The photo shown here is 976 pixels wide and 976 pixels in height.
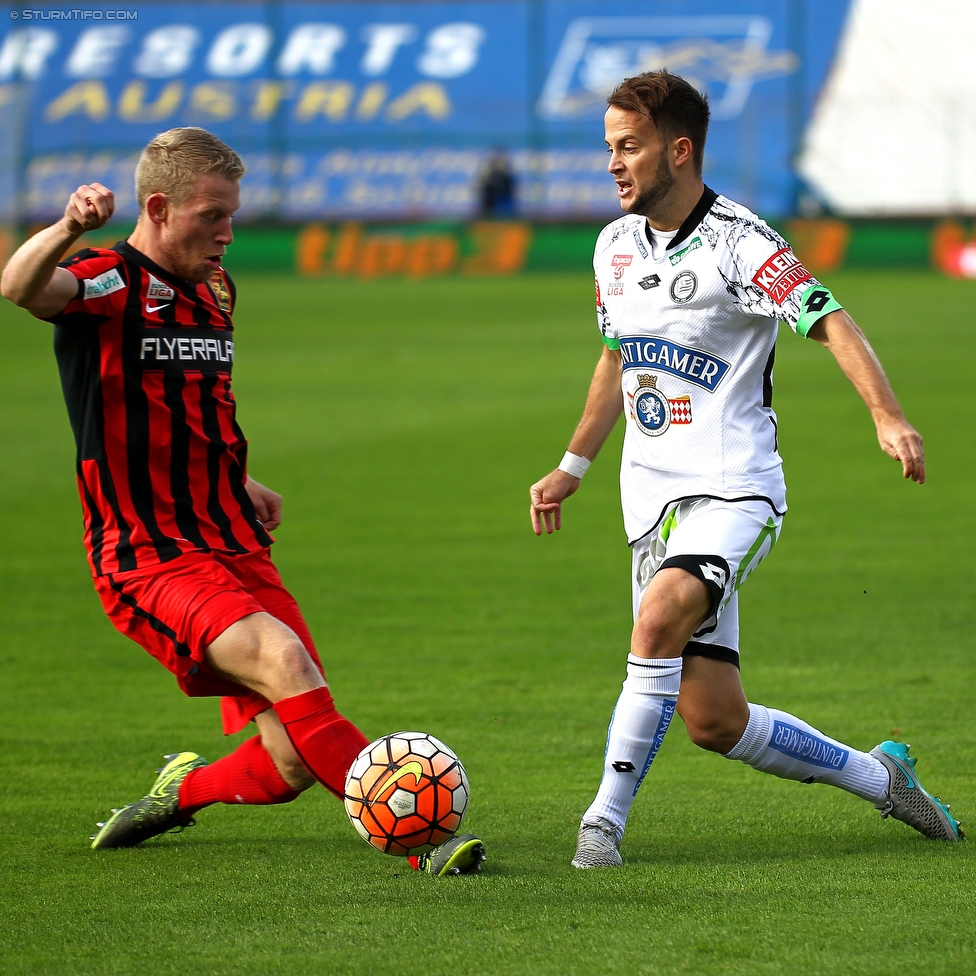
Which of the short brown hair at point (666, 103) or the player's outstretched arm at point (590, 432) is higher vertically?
Answer: the short brown hair at point (666, 103)

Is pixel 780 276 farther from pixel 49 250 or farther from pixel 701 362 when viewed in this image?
pixel 49 250

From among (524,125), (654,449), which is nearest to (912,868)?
(654,449)

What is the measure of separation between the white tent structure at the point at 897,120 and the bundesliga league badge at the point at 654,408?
34871 mm

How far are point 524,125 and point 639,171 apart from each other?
3837 centimetres

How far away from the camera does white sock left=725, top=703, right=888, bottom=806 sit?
4.51 metres

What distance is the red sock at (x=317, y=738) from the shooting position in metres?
4.14

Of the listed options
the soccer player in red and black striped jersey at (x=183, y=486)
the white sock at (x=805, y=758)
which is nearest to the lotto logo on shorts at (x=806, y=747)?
the white sock at (x=805, y=758)

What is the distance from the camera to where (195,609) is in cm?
420

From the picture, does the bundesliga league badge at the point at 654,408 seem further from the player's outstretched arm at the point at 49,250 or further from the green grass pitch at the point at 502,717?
the player's outstretched arm at the point at 49,250

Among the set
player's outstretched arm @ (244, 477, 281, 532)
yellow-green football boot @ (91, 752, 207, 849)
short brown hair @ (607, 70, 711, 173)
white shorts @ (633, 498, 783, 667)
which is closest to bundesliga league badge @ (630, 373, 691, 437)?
white shorts @ (633, 498, 783, 667)

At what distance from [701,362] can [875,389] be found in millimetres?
584

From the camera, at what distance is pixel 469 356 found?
1980 centimetres

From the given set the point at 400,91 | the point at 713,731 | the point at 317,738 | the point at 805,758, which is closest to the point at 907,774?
the point at 805,758

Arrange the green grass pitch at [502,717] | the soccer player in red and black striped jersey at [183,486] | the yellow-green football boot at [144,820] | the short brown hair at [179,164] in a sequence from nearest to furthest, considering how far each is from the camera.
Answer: the green grass pitch at [502,717]
the soccer player in red and black striped jersey at [183,486]
the short brown hair at [179,164]
the yellow-green football boot at [144,820]
